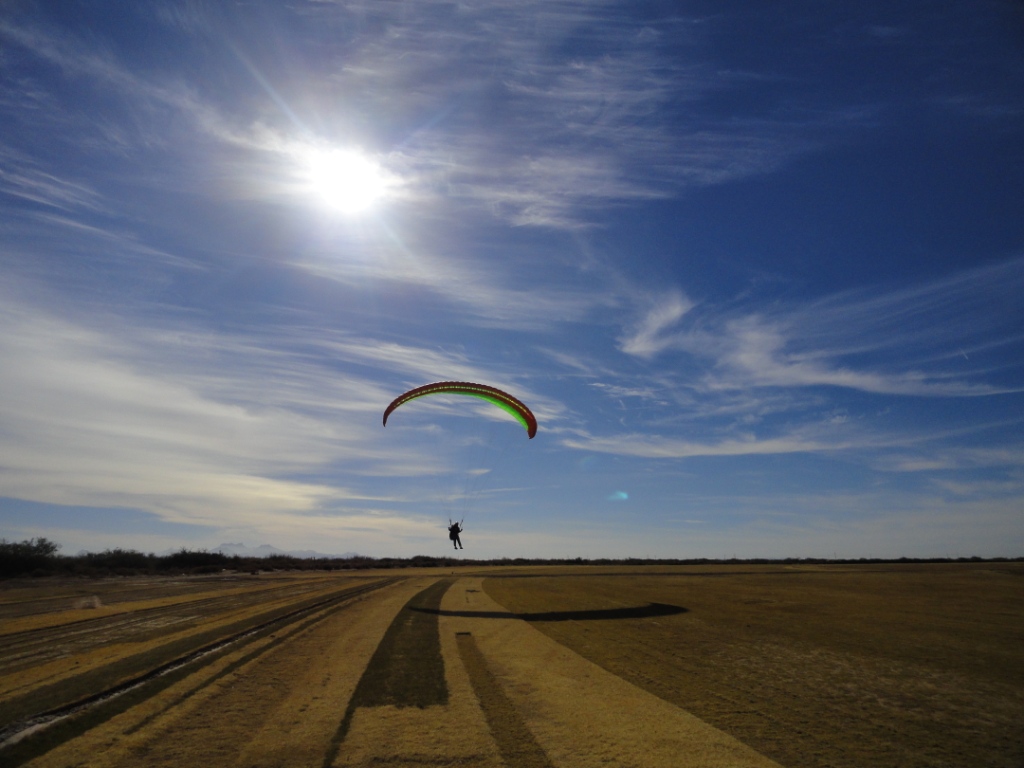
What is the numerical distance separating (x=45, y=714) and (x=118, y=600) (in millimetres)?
24526

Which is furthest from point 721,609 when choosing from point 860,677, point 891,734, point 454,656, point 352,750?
point 352,750

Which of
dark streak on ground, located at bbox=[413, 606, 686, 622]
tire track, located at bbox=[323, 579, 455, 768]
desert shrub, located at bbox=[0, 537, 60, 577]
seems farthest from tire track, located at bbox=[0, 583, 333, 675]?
desert shrub, located at bbox=[0, 537, 60, 577]

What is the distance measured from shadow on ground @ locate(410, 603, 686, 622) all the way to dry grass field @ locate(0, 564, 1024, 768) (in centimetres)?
33

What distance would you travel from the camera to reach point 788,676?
12.2 m

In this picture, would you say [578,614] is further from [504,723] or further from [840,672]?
[504,723]

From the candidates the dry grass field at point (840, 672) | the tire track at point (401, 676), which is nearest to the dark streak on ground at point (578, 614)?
the dry grass field at point (840, 672)

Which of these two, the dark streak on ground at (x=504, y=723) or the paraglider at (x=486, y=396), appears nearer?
the dark streak on ground at (x=504, y=723)

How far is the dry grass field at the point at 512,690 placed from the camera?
7.64 m

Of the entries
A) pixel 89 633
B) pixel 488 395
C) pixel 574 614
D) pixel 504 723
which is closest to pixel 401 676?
pixel 504 723

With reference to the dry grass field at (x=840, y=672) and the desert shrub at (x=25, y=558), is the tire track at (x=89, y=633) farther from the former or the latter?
the desert shrub at (x=25, y=558)

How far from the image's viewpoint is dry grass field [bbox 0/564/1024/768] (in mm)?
7641

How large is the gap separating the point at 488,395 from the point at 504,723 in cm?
2580

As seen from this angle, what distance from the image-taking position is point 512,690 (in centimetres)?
1072

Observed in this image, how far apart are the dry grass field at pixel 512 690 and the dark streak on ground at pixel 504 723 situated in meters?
0.04
